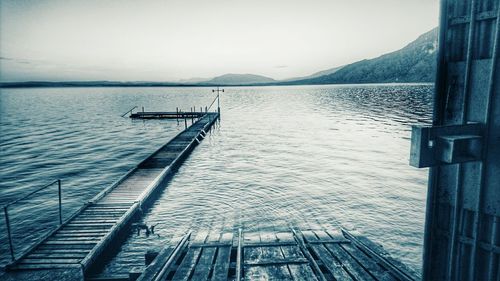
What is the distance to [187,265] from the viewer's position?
24.7ft

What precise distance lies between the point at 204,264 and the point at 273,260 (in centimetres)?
171

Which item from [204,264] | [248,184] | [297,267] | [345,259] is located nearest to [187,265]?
[204,264]

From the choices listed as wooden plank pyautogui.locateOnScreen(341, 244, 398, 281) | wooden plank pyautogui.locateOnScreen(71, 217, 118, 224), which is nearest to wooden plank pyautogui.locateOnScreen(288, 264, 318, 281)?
wooden plank pyautogui.locateOnScreen(341, 244, 398, 281)

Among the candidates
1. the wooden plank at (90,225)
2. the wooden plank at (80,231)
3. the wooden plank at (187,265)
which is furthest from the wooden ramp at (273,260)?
the wooden plank at (90,225)

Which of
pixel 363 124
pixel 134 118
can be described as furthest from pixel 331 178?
pixel 134 118

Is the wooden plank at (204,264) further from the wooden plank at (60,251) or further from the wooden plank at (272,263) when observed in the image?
the wooden plank at (60,251)

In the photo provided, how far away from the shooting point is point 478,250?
4.44 m

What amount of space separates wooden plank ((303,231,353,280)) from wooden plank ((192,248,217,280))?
2.80 metres

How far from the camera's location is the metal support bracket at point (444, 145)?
13.1 ft

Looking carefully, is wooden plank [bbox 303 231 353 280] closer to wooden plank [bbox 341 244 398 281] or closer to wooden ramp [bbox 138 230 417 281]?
wooden ramp [bbox 138 230 417 281]

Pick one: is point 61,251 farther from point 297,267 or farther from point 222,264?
point 297,267

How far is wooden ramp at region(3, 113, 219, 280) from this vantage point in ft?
30.5

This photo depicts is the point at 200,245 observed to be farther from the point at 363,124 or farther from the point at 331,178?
the point at 363,124

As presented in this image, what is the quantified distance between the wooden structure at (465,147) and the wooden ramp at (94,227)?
928cm
